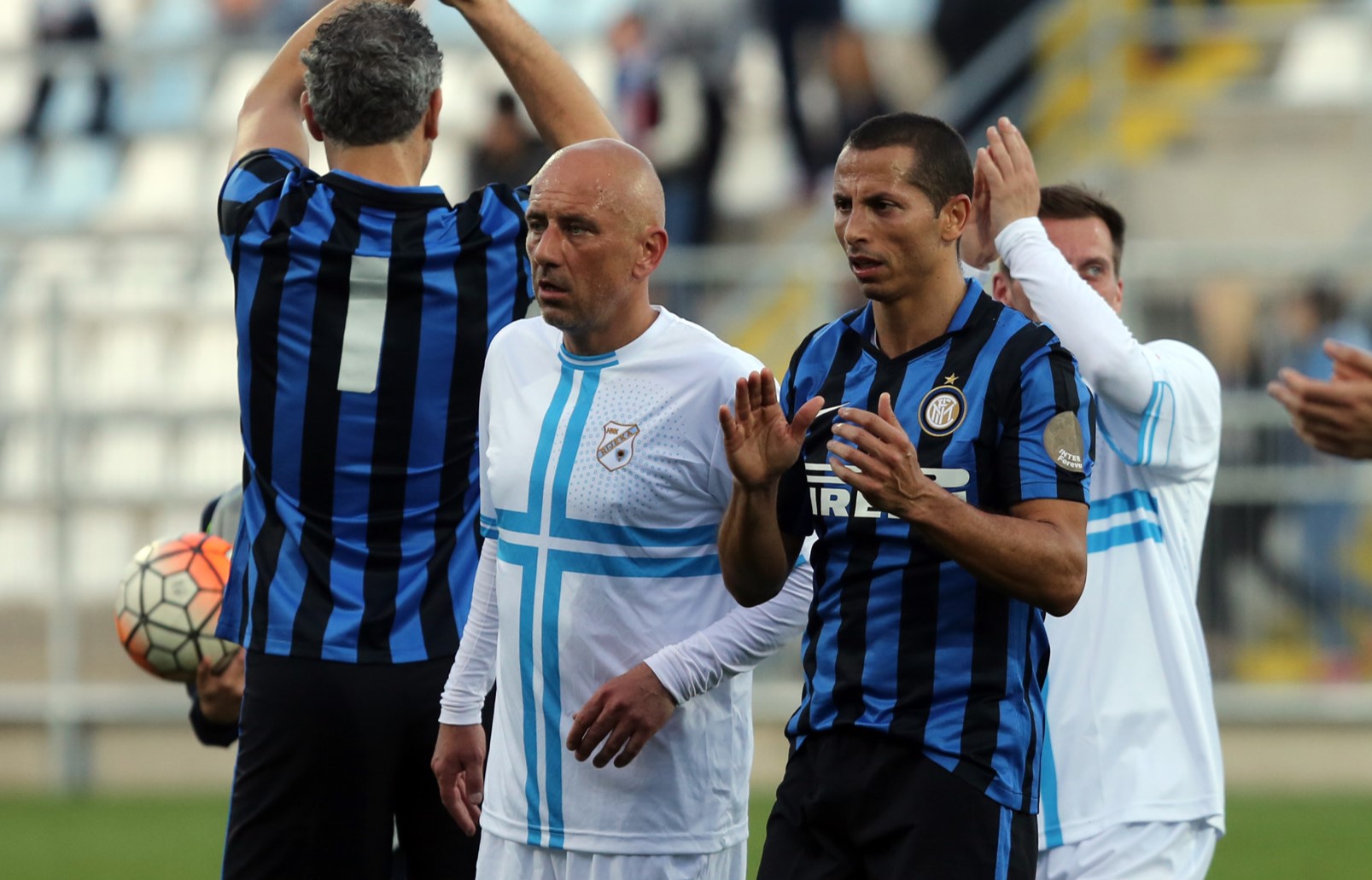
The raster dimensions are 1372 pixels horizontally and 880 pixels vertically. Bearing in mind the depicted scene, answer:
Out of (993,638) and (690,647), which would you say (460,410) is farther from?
(993,638)

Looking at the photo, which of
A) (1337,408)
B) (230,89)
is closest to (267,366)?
(1337,408)

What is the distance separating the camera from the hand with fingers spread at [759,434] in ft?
12.6

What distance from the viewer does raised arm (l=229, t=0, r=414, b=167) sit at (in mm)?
4906

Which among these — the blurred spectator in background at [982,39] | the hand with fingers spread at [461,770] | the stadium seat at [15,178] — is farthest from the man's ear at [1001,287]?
the stadium seat at [15,178]

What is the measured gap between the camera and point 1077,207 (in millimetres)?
5137

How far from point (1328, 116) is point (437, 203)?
11379 mm

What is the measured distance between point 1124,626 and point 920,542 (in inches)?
39.2

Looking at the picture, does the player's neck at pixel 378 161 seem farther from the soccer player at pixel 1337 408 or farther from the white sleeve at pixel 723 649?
the soccer player at pixel 1337 408

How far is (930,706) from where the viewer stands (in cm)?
390

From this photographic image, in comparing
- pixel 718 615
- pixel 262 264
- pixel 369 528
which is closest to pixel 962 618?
pixel 718 615

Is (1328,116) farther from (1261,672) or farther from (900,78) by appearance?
(1261,672)

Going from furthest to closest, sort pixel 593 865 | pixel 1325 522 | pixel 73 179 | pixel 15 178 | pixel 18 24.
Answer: pixel 18 24 < pixel 15 178 < pixel 73 179 < pixel 1325 522 < pixel 593 865

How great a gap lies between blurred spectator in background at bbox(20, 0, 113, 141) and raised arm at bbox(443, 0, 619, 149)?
1329 cm

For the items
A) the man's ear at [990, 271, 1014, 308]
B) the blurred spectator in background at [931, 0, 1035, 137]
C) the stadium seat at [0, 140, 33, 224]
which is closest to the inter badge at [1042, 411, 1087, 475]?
the man's ear at [990, 271, 1014, 308]
